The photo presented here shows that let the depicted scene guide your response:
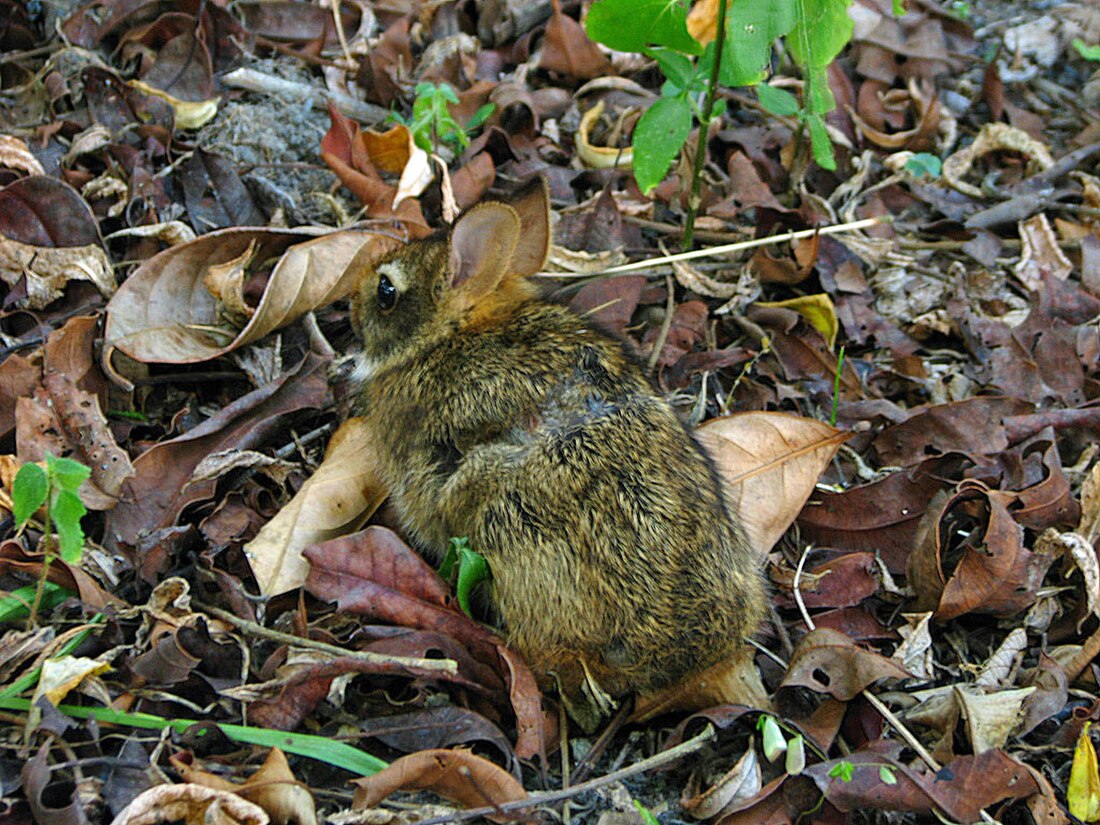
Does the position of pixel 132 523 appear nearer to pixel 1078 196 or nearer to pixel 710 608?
pixel 710 608

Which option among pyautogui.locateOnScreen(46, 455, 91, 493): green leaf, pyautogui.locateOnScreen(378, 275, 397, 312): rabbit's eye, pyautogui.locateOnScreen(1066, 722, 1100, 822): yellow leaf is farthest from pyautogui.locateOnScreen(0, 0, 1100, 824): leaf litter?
pyautogui.locateOnScreen(46, 455, 91, 493): green leaf

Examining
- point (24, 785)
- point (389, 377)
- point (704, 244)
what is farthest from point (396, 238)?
point (24, 785)

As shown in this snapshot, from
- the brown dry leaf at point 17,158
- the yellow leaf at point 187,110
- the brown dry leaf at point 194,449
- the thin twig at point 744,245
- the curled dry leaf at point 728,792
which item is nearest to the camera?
the curled dry leaf at point 728,792

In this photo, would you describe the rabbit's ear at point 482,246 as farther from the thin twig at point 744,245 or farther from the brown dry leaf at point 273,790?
the brown dry leaf at point 273,790

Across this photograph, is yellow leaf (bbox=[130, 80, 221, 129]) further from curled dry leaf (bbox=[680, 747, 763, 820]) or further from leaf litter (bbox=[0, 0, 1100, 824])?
curled dry leaf (bbox=[680, 747, 763, 820])

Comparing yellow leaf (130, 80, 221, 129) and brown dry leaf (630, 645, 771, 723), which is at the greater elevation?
yellow leaf (130, 80, 221, 129)

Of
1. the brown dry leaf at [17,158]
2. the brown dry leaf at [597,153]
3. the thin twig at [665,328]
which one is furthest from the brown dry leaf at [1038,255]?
the brown dry leaf at [17,158]

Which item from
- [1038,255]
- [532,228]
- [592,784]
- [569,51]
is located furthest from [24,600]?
[1038,255]
